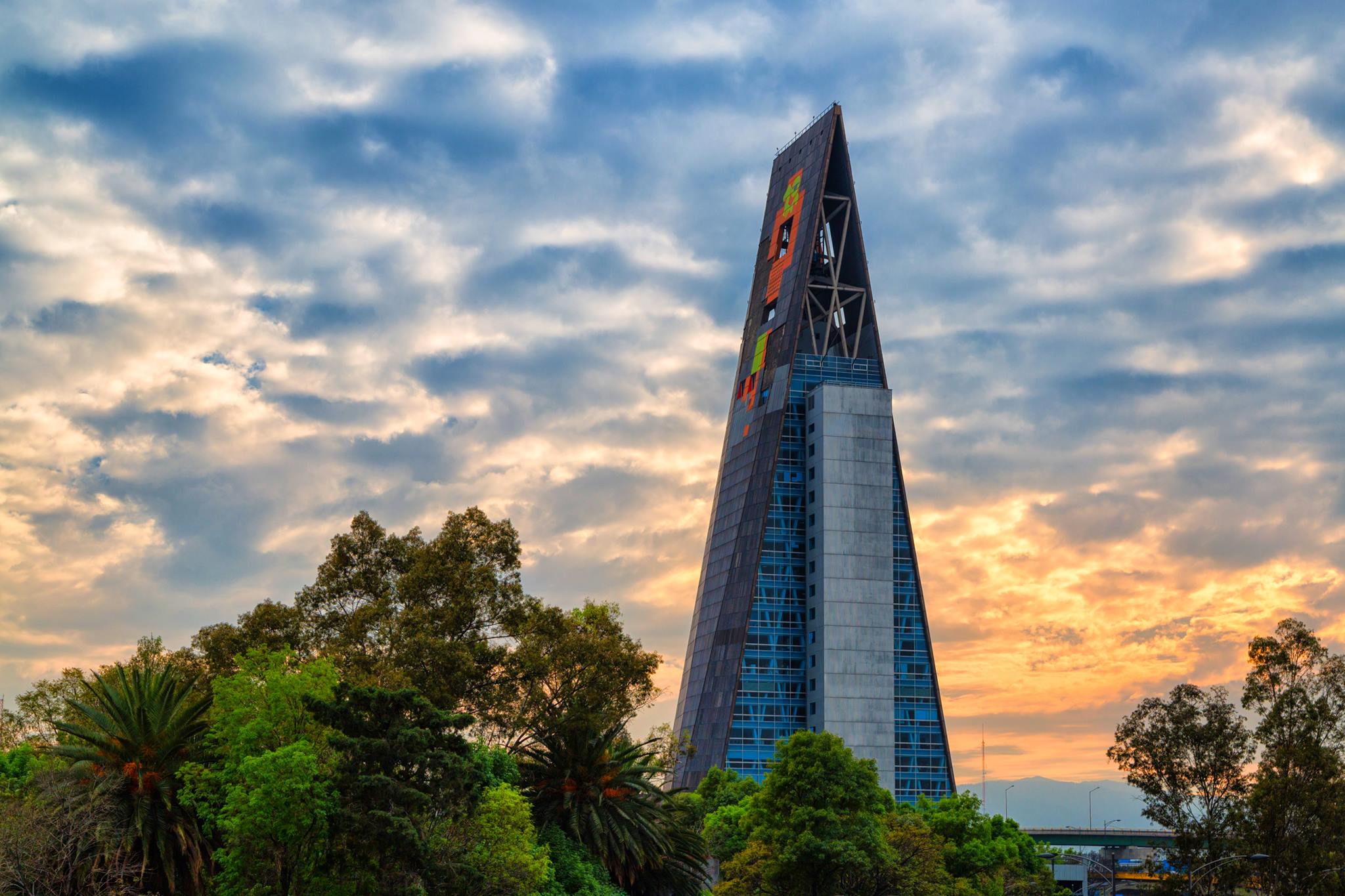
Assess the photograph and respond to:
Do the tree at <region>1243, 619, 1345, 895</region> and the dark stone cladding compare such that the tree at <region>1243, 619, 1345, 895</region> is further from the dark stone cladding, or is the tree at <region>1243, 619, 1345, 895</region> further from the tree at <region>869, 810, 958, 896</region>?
the dark stone cladding

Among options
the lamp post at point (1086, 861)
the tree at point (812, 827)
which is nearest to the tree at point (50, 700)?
the tree at point (812, 827)

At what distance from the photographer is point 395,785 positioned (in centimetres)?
5175

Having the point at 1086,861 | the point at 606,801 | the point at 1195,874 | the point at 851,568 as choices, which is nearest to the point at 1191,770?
the point at 1195,874

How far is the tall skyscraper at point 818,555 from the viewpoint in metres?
160

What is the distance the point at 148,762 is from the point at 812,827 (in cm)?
3918

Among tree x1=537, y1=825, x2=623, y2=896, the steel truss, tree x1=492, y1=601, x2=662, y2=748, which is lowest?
tree x1=537, y1=825, x2=623, y2=896

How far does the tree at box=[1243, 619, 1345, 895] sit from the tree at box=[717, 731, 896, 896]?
27.7 meters

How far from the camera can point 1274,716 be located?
3659 inches

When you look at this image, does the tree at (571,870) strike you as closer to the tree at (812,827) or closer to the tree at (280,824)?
the tree at (280,824)

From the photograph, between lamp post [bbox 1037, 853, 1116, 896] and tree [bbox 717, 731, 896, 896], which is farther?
lamp post [bbox 1037, 853, 1116, 896]

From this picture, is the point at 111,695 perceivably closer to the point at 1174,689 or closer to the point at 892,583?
the point at 1174,689

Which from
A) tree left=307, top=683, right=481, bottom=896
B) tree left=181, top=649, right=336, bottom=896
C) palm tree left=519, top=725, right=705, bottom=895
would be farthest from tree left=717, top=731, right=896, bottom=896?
tree left=181, top=649, right=336, bottom=896

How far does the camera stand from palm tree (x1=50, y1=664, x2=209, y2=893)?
187 feet

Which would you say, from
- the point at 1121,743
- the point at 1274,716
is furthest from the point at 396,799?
the point at 1274,716
